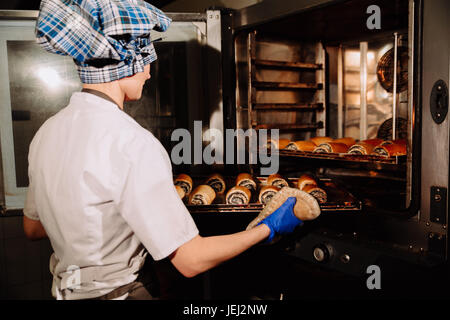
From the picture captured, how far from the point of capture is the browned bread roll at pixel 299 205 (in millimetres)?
1501

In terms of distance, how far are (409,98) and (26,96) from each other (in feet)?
5.86

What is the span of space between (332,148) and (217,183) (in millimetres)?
667

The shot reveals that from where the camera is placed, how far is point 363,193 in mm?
1910

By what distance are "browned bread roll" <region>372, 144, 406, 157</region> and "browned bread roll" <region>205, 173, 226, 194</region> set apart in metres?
0.82

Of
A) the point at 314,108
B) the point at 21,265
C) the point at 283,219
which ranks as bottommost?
the point at 21,265

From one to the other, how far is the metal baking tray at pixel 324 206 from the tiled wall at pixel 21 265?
113 centimetres

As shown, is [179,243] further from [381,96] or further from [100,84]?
[381,96]

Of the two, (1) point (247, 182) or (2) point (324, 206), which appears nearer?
(2) point (324, 206)

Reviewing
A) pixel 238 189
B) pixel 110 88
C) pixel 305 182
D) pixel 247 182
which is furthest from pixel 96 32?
pixel 305 182

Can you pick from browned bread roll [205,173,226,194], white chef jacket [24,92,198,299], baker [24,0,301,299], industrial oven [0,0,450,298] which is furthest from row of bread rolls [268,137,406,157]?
white chef jacket [24,92,198,299]

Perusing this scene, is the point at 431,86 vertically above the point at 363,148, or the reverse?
the point at 431,86

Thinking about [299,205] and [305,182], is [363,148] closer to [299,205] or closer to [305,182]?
[305,182]

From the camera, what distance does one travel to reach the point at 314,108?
2.46 m
